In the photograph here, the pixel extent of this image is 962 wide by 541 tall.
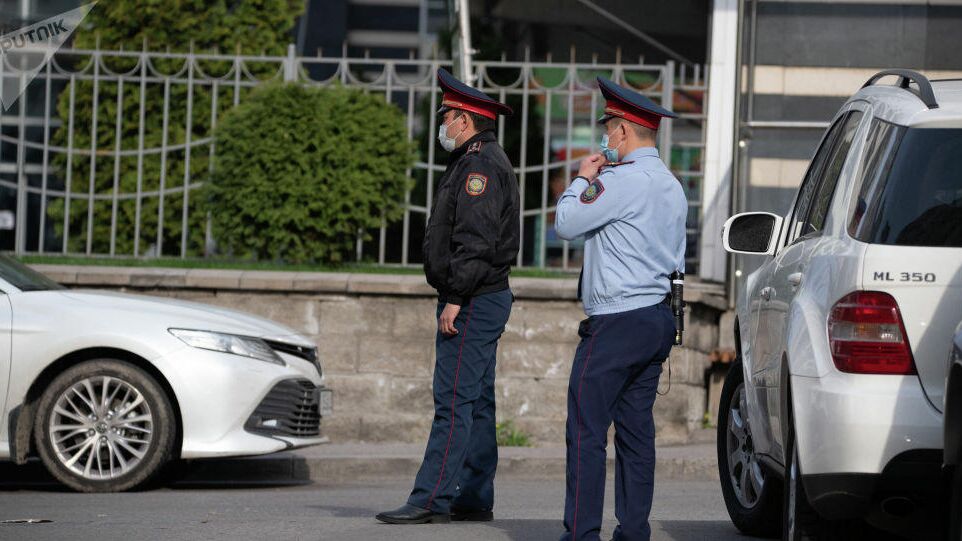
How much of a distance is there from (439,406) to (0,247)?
796cm

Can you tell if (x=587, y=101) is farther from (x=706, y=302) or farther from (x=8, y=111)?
(x=8, y=111)

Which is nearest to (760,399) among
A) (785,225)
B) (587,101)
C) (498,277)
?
(785,225)

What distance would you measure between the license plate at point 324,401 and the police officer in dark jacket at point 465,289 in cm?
250

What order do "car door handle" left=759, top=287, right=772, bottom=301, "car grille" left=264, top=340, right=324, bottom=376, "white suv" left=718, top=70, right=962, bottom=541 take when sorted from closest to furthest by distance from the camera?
1. "white suv" left=718, top=70, right=962, bottom=541
2. "car door handle" left=759, top=287, right=772, bottom=301
3. "car grille" left=264, top=340, right=324, bottom=376

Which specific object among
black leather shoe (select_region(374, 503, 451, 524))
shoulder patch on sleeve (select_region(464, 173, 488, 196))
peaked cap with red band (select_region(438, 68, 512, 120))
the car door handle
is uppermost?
peaked cap with red band (select_region(438, 68, 512, 120))

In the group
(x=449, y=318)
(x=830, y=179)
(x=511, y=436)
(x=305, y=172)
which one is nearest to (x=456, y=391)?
(x=449, y=318)

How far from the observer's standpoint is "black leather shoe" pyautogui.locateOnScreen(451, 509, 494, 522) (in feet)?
22.3

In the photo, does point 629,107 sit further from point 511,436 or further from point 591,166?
point 511,436

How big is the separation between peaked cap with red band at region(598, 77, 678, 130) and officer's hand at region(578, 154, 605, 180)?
0.50ft

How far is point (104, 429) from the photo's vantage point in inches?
332

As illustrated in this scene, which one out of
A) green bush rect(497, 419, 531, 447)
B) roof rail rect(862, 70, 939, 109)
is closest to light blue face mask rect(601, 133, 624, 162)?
roof rail rect(862, 70, 939, 109)

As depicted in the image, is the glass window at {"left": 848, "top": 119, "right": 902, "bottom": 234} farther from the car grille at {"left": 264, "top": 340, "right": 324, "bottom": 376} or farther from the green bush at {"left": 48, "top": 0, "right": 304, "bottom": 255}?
the green bush at {"left": 48, "top": 0, "right": 304, "bottom": 255}

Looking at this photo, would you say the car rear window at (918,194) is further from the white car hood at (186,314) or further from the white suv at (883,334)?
the white car hood at (186,314)

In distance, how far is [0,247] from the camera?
1345 centimetres
